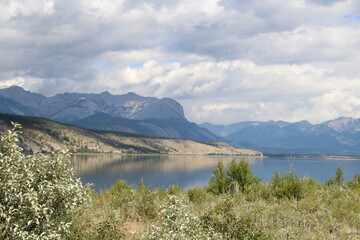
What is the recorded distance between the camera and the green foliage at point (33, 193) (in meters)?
8.64

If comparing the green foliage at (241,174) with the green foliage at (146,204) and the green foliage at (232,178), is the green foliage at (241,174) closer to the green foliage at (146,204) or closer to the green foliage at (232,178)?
the green foliage at (232,178)

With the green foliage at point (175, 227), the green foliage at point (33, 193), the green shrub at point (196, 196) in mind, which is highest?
the green foliage at point (33, 193)

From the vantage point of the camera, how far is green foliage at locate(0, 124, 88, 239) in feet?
28.3

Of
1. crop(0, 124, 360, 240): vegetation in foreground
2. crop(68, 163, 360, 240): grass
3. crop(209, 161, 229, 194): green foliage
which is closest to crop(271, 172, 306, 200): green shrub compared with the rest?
crop(0, 124, 360, 240): vegetation in foreground

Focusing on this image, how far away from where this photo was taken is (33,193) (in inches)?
339

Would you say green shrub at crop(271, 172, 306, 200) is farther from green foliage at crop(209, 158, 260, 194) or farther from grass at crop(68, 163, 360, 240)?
green foliage at crop(209, 158, 260, 194)

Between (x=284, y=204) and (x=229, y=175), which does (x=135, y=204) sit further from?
(x=229, y=175)

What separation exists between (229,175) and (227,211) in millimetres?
19720

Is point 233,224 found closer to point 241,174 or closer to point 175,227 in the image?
point 175,227

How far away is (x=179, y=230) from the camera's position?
10.4m

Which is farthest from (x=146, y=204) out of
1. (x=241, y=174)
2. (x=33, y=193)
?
(x=241, y=174)

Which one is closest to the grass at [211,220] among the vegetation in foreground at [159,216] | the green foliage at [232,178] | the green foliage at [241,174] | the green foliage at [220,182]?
the vegetation in foreground at [159,216]

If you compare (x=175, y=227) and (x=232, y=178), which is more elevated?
(x=175, y=227)

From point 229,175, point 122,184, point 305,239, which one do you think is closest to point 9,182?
point 305,239
